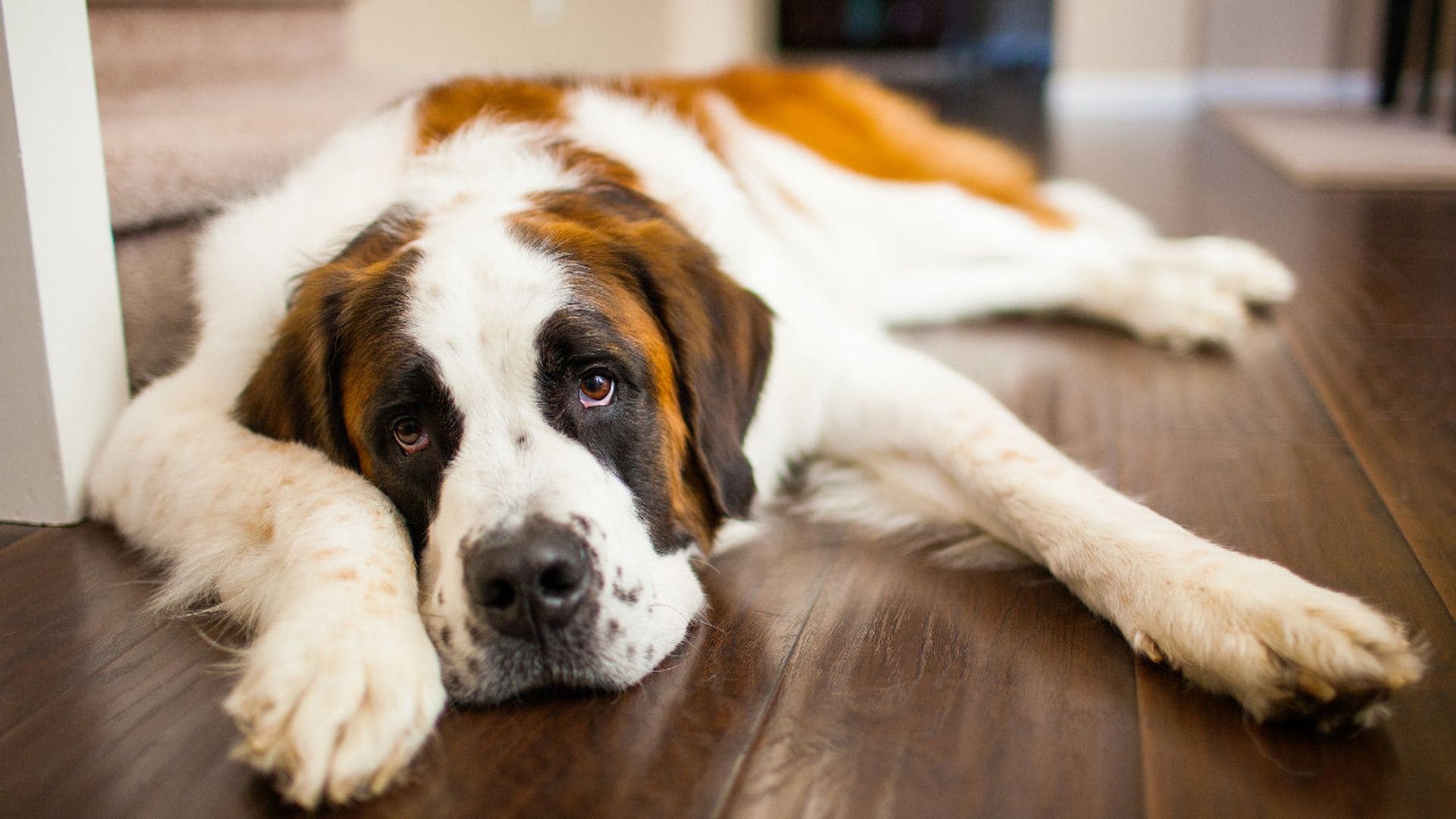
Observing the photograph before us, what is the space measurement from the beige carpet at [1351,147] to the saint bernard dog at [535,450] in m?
3.27

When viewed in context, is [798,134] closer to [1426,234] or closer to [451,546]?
[451,546]

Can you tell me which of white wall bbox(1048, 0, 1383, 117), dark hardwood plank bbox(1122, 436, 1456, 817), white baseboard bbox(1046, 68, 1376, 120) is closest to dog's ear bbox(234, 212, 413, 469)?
dark hardwood plank bbox(1122, 436, 1456, 817)

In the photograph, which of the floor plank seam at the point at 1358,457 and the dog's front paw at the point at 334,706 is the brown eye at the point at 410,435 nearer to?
the dog's front paw at the point at 334,706

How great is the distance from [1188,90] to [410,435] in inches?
353

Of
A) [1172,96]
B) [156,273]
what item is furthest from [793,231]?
[1172,96]

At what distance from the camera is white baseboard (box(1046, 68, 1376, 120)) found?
26.7 feet

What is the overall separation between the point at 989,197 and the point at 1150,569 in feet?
6.22

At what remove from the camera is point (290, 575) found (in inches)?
53.2

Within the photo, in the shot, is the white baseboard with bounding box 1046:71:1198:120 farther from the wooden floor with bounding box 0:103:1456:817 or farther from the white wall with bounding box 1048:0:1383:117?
the wooden floor with bounding box 0:103:1456:817

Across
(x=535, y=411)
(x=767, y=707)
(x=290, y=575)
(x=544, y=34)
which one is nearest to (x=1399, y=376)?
(x=767, y=707)

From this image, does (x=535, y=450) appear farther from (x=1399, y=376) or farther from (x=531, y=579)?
(x=1399, y=376)

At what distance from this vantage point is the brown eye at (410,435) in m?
1.40

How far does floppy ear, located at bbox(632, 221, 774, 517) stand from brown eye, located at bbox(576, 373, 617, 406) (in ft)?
0.42

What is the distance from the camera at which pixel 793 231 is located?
2428 mm
